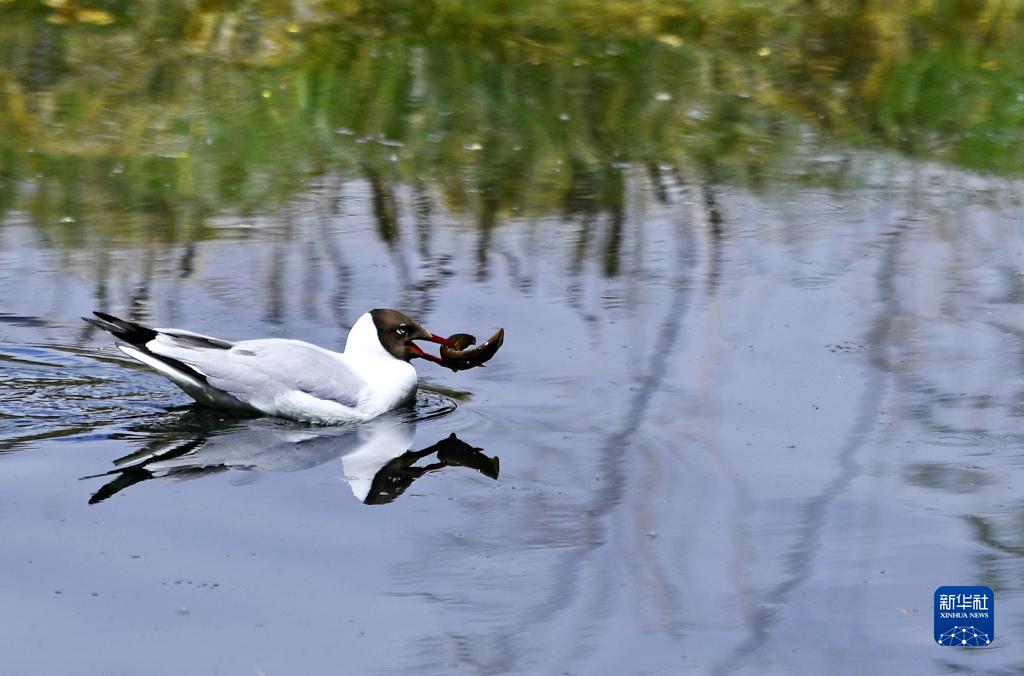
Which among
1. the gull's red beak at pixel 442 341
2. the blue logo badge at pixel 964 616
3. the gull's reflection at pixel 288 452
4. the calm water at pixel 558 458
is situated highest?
the gull's red beak at pixel 442 341

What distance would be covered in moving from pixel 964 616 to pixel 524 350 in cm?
299

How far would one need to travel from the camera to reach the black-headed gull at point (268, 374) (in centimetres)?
691

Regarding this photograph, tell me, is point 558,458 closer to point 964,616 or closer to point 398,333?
point 398,333

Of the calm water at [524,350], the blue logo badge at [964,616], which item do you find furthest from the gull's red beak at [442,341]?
the blue logo badge at [964,616]

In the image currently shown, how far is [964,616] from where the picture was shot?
5.11m

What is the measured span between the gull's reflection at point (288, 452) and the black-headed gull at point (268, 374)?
0.08m

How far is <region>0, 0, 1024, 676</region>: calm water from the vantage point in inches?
200

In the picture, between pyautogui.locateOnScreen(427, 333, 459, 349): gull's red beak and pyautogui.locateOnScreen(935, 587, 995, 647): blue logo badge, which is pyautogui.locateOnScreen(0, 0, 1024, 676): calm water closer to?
pyautogui.locateOnScreen(935, 587, 995, 647): blue logo badge

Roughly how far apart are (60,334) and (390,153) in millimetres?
3978

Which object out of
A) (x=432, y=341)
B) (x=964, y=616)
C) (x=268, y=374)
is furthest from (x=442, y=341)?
(x=964, y=616)

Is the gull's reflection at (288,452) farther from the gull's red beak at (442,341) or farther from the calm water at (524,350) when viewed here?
the gull's red beak at (442,341)

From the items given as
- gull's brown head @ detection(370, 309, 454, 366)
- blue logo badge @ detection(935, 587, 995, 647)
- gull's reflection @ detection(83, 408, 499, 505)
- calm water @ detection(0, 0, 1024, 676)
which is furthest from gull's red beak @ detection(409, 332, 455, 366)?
blue logo badge @ detection(935, 587, 995, 647)

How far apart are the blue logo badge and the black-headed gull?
2766mm

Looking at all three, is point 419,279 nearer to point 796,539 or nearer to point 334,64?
point 796,539
